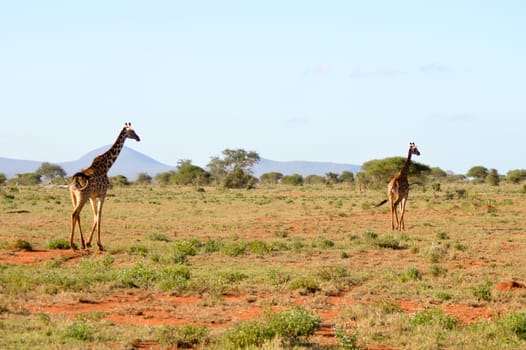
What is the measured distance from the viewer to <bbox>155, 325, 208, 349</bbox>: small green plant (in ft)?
32.3

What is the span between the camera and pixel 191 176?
8875 cm

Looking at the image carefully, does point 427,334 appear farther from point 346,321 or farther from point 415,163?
point 415,163

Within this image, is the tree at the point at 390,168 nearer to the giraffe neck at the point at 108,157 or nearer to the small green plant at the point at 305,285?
the giraffe neck at the point at 108,157

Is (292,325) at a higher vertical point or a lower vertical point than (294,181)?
lower

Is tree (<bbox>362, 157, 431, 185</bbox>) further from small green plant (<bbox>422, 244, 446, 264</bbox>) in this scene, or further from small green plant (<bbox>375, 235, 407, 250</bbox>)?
small green plant (<bbox>422, 244, 446, 264</bbox>)

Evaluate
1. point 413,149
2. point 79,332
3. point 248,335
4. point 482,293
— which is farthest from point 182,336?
point 413,149

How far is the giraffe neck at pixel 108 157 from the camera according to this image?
20719 millimetres

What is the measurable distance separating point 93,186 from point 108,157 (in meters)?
1.59

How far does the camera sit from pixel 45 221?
100ft

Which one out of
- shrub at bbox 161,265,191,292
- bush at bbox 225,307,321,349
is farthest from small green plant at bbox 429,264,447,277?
bush at bbox 225,307,321,349

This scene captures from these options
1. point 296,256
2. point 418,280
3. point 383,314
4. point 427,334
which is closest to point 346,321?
point 383,314

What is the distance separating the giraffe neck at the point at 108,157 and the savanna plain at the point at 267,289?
225 cm

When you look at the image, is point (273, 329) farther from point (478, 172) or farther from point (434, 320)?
point (478, 172)

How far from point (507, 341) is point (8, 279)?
9345 mm
